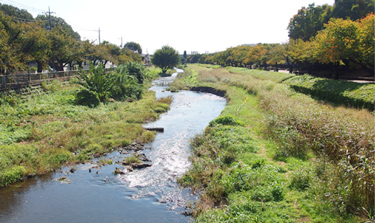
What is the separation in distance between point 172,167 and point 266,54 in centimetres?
4699

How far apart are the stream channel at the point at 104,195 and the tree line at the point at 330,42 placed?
17.8 meters

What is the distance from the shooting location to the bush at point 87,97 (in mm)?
24156

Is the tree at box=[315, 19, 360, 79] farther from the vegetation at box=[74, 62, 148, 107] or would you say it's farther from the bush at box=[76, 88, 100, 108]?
the bush at box=[76, 88, 100, 108]

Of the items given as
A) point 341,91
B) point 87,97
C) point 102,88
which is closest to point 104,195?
point 87,97

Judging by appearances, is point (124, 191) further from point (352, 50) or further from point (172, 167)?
point (352, 50)

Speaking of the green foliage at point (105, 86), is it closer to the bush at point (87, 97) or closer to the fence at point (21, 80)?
the bush at point (87, 97)

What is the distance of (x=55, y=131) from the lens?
16.5 m

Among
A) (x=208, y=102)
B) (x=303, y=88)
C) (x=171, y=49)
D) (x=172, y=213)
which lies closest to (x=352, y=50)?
(x=303, y=88)

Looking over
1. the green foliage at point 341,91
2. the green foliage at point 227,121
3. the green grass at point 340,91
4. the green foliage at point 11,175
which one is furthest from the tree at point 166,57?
the green foliage at point 11,175

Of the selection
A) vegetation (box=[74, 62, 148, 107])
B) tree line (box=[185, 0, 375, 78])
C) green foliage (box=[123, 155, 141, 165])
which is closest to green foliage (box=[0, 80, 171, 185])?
vegetation (box=[74, 62, 148, 107])

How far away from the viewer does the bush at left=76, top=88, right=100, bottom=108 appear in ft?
79.3

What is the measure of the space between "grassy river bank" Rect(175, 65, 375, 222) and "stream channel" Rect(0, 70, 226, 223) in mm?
944

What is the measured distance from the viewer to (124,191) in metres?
11.0

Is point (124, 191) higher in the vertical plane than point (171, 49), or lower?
lower
